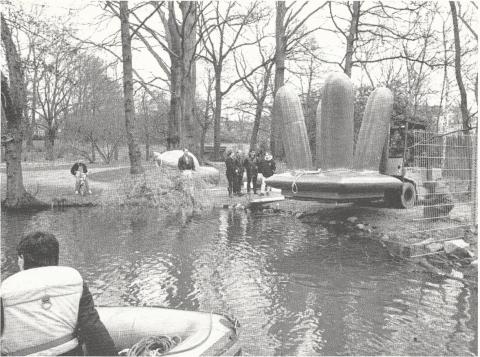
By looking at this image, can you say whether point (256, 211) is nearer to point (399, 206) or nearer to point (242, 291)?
point (399, 206)

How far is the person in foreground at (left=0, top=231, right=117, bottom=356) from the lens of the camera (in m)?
3.08

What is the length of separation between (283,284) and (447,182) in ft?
14.3

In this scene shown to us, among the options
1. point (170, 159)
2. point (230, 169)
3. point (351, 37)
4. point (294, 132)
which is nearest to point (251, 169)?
point (230, 169)

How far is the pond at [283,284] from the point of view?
18.9 ft

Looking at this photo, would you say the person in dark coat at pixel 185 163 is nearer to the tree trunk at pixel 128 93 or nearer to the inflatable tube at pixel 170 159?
the tree trunk at pixel 128 93

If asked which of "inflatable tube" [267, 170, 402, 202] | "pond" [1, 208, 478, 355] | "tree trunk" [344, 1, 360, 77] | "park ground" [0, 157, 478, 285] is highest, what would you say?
"tree trunk" [344, 1, 360, 77]

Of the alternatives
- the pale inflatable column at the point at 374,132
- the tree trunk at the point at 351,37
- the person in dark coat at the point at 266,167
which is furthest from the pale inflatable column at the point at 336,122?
the tree trunk at the point at 351,37

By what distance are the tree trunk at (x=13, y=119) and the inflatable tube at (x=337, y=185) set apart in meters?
9.68

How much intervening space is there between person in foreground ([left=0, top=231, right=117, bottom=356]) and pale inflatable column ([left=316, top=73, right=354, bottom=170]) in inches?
324

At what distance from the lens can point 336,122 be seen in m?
10.8

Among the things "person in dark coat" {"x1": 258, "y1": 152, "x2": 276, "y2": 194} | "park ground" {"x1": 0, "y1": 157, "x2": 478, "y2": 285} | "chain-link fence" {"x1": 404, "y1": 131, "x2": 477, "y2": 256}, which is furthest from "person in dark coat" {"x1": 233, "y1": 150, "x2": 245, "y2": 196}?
"chain-link fence" {"x1": 404, "y1": 131, "x2": 477, "y2": 256}

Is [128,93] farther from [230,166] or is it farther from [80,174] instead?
[230,166]

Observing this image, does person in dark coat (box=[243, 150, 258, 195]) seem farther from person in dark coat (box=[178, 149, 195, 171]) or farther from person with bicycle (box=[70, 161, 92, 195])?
person with bicycle (box=[70, 161, 92, 195])

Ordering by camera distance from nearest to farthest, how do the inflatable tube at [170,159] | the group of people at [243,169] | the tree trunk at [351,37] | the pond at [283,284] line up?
the pond at [283,284], the group of people at [243,169], the tree trunk at [351,37], the inflatable tube at [170,159]
